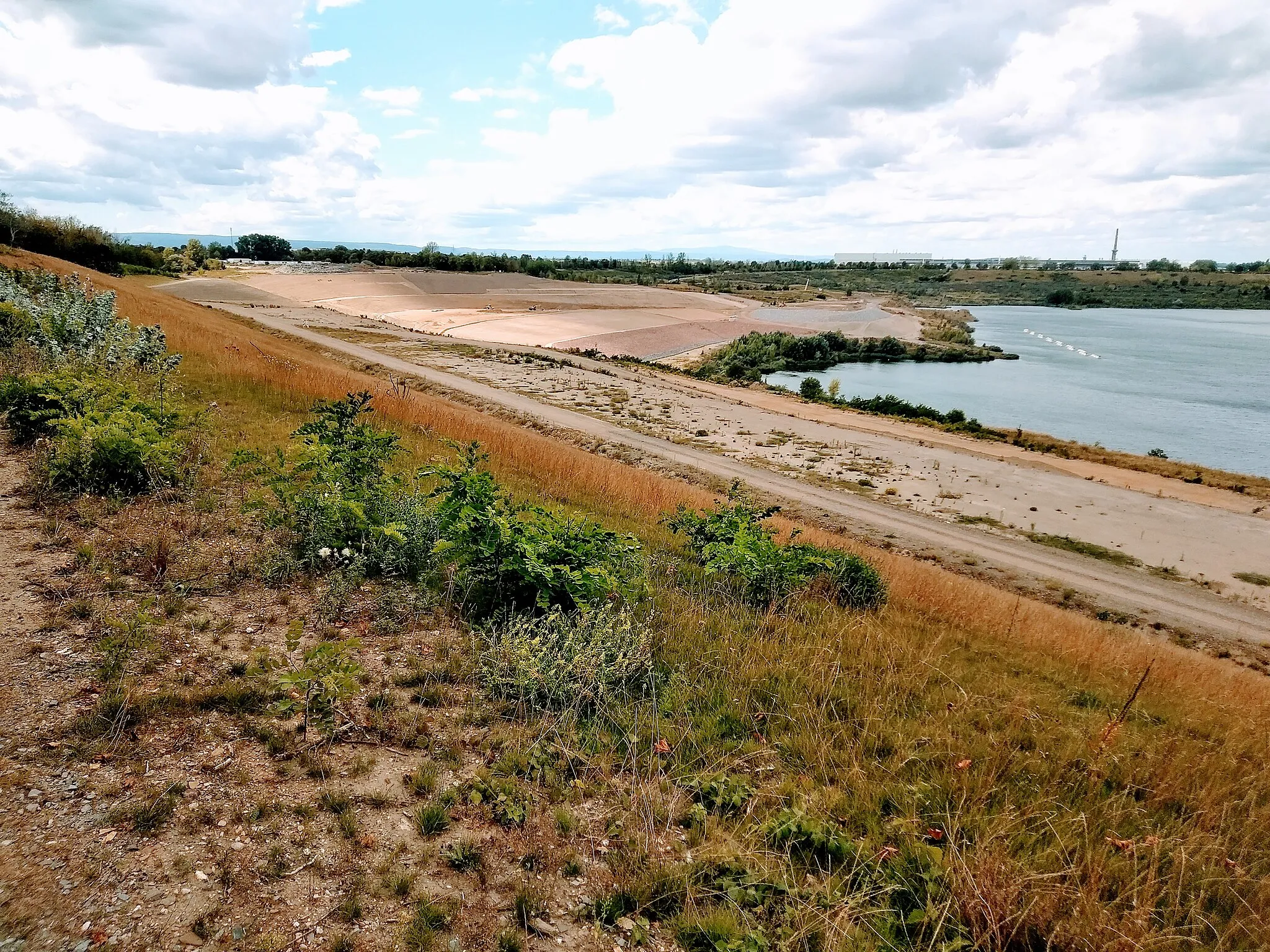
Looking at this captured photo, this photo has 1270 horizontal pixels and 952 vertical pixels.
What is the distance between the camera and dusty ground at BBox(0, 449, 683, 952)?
11.1 feet

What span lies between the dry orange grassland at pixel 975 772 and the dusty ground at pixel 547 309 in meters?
63.6

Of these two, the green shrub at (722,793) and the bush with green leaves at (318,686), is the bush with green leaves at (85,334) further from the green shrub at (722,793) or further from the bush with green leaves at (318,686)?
the green shrub at (722,793)

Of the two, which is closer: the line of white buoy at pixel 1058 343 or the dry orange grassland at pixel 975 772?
the dry orange grassland at pixel 975 772

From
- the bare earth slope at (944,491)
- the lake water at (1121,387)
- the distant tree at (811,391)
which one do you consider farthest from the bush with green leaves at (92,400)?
the lake water at (1121,387)

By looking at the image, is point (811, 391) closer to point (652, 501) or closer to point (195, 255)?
point (652, 501)

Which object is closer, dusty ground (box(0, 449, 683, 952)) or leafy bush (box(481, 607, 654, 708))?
dusty ground (box(0, 449, 683, 952))

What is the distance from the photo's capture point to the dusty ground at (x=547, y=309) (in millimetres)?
77438

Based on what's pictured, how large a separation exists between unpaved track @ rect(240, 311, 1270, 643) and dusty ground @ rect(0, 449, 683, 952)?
57.0 feet

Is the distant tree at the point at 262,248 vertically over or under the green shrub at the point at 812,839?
over

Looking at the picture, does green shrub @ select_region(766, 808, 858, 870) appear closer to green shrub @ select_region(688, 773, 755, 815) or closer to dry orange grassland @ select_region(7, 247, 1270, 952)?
dry orange grassland @ select_region(7, 247, 1270, 952)

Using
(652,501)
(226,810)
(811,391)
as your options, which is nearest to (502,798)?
(226,810)

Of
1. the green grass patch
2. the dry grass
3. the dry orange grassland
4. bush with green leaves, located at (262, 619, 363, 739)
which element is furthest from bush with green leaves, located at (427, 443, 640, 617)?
the green grass patch

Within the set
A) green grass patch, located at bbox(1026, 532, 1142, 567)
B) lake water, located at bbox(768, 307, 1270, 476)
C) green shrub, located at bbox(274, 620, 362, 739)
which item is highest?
green shrub, located at bbox(274, 620, 362, 739)

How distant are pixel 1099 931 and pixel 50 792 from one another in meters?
5.89
